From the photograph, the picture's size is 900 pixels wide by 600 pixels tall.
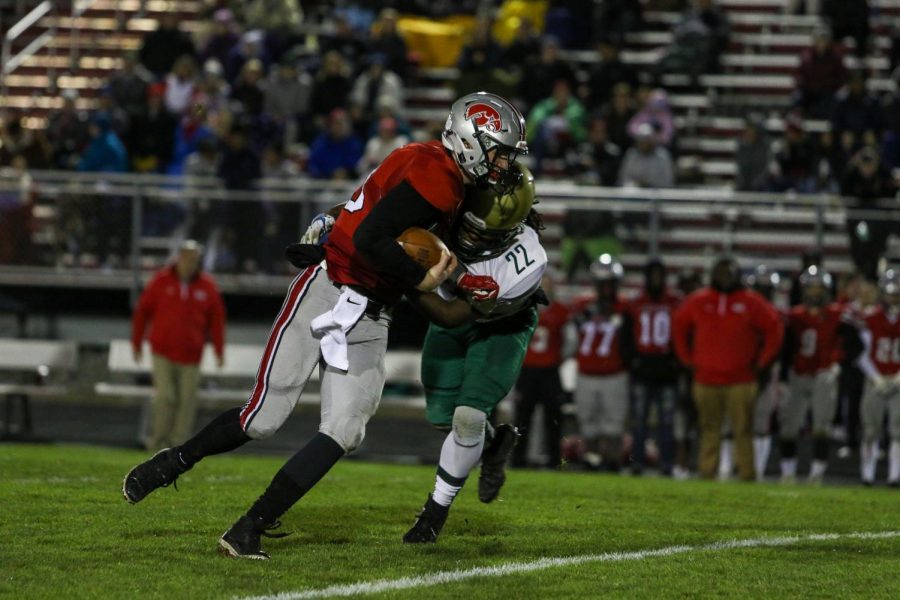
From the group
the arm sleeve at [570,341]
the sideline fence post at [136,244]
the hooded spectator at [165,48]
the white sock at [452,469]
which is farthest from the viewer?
the hooded spectator at [165,48]

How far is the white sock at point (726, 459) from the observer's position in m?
13.6

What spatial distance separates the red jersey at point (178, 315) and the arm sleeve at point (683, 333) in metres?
3.82

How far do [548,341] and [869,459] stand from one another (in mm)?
2814

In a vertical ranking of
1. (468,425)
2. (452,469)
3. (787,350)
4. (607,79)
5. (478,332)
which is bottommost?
(787,350)

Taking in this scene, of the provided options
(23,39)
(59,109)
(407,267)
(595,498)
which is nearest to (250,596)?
(407,267)

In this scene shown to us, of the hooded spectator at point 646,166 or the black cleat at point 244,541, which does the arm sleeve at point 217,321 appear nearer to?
the hooded spectator at point 646,166

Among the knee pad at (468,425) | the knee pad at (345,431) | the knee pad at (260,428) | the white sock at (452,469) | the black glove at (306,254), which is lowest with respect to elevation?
the white sock at (452,469)

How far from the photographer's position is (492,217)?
6.43 meters

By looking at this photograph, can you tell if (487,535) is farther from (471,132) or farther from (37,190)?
(37,190)

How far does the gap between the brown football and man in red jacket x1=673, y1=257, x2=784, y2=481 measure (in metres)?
7.39

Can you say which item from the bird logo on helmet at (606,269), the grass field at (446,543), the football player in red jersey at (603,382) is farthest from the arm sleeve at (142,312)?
the grass field at (446,543)

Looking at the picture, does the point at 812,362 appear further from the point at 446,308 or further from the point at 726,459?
the point at 446,308

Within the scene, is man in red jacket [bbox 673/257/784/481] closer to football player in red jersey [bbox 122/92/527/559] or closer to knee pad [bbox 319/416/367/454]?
football player in red jersey [bbox 122/92/527/559]

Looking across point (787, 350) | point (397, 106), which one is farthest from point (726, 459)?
point (397, 106)
